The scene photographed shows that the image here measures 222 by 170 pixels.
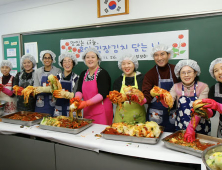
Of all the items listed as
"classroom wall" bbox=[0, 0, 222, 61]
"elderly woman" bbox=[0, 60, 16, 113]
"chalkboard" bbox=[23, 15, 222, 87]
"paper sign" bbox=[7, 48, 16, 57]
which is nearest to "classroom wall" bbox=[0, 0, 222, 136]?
"classroom wall" bbox=[0, 0, 222, 61]

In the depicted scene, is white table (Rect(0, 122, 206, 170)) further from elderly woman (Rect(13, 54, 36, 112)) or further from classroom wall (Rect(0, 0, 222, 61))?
classroom wall (Rect(0, 0, 222, 61))

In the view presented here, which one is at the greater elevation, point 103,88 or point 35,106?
point 103,88

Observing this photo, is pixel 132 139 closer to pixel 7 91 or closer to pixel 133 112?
Answer: pixel 133 112

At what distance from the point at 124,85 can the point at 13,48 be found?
3712 mm

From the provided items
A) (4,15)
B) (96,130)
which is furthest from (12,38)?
(96,130)

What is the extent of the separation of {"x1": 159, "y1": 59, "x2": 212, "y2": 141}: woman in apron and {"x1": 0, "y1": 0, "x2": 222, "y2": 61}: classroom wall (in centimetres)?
126

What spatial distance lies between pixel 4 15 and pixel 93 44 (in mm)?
3056

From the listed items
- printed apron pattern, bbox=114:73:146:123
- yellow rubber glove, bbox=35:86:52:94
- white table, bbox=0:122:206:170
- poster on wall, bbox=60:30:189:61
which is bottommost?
white table, bbox=0:122:206:170

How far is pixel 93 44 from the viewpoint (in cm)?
409

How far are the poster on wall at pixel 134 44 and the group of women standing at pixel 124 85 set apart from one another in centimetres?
63

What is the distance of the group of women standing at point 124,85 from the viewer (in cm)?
249

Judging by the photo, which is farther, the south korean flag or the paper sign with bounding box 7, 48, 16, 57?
the paper sign with bounding box 7, 48, 16, 57

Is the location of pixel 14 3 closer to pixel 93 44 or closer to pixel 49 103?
pixel 93 44

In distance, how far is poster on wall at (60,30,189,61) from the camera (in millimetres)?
3350
